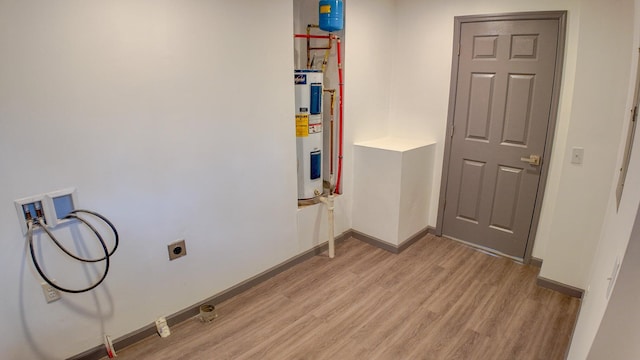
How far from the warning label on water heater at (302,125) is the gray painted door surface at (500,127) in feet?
4.69

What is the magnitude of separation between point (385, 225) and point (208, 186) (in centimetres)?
173

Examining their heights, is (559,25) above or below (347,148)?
above

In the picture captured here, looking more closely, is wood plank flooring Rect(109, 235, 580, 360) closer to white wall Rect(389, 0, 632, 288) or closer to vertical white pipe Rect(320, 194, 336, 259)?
vertical white pipe Rect(320, 194, 336, 259)

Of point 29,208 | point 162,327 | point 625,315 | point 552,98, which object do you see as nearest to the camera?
point 625,315

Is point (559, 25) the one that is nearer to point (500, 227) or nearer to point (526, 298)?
point (500, 227)

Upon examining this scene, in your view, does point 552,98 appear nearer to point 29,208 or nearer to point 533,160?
point 533,160

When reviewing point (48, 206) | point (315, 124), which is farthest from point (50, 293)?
point (315, 124)

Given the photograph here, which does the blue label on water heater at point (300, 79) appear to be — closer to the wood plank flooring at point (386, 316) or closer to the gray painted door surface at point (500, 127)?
the gray painted door surface at point (500, 127)

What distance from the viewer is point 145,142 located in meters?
2.02

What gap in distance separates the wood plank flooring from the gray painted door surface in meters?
0.41

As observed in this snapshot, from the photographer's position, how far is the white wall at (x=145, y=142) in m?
1.65

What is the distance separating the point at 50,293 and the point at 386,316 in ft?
6.56

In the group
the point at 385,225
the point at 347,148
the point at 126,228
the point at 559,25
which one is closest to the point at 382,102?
the point at 347,148

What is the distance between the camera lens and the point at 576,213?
2514 millimetres
